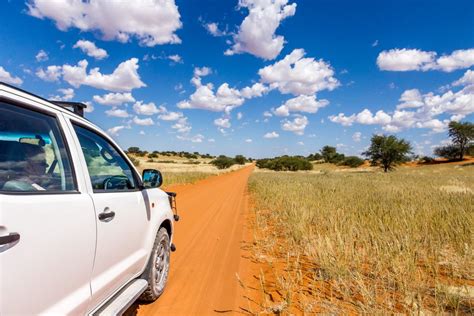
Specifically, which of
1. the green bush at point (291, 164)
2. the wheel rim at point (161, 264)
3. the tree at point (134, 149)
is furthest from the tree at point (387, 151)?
the tree at point (134, 149)

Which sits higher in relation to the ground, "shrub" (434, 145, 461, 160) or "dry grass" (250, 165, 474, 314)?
"shrub" (434, 145, 461, 160)

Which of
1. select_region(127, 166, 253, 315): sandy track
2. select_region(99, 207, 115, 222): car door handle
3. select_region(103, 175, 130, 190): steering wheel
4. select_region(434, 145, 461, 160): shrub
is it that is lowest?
select_region(127, 166, 253, 315): sandy track

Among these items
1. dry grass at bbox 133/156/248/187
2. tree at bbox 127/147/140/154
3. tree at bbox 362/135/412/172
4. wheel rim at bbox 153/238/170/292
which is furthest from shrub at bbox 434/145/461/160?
tree at bbox 127/147/140/154

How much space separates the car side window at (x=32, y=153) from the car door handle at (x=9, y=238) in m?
0.35

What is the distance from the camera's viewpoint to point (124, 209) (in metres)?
2.70

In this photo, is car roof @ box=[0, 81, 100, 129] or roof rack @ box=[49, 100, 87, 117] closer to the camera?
car roof @ box=[0, 81, 100, 129]

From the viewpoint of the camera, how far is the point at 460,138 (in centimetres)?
6888

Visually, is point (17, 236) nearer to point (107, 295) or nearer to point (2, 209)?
point (2, 209)

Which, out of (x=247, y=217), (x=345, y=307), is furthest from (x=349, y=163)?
(x=345, y=307)

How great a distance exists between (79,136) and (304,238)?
458 cm

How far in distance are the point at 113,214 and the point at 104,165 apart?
833 millimetres

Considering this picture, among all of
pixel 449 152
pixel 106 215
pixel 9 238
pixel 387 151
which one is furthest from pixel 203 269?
pixel 449 152

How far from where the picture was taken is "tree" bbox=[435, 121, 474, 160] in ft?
218

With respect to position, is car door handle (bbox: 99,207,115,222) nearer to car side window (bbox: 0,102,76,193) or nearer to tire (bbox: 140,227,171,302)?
car side window (bbox: 0,102,76,193)
